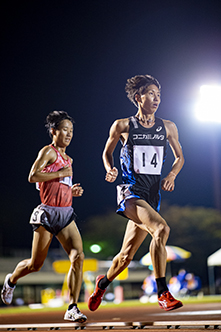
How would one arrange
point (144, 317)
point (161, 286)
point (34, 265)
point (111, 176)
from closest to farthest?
1. point (161, 286)
2. point (111, 176)
3. point (34, 265)
4. point (144, 317)

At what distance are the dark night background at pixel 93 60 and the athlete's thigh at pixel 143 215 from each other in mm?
5917

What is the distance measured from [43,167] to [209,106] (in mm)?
4713

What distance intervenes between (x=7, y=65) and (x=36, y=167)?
6.50 meters

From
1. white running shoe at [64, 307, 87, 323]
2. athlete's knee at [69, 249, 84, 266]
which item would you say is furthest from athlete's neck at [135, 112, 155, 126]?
white running shoe at [64, 307, 87, 323]

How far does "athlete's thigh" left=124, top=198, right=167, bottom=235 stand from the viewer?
17.6 feet

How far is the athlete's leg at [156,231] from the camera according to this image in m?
5.32

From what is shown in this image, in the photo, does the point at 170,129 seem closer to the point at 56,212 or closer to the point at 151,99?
the point at 151,99

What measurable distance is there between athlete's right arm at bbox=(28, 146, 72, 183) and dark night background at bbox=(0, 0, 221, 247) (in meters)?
5.34

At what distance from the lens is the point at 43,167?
20.5 ft

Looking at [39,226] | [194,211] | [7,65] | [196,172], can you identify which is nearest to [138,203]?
[39,226]

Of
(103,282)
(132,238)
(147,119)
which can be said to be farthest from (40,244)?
(147,119)

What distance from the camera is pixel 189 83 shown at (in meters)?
13.7

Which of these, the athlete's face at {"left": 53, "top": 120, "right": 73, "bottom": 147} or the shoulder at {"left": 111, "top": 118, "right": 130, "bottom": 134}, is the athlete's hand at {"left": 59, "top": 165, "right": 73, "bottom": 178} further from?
the shoulder at {"left": 111, "top": 118, "right": 130, "bottom": 134}

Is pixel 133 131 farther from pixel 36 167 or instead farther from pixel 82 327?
pixel 82 327
